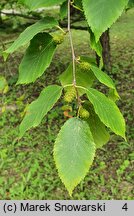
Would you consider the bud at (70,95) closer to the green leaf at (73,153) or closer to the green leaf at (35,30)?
the green leaf at (73,153)

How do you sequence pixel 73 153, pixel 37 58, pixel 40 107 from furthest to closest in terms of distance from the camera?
pixel 37 58 → pixel 40 107 → pixel 73 153

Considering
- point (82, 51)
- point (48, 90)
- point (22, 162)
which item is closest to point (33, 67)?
point (48, 90)

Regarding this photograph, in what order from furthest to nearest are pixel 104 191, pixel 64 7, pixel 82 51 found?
pixel 82 51, pixel 104 191, pixel 64 7

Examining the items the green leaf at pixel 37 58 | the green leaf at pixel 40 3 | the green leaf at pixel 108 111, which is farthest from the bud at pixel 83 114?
the green leaf at pixel 40 3

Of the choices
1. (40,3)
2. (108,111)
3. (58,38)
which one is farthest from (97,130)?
(40,3)

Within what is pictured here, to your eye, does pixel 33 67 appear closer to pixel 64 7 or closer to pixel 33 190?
pixel 64 7

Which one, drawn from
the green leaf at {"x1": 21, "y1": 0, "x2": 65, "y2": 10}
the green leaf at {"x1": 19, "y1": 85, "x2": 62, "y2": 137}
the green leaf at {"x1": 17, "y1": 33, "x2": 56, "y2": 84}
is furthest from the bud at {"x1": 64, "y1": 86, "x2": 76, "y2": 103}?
the green leaf at {"x1": 21, "y1": 0, "x2": 65, "y2": 10}

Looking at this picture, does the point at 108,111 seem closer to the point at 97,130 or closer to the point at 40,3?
the point at 97,130
